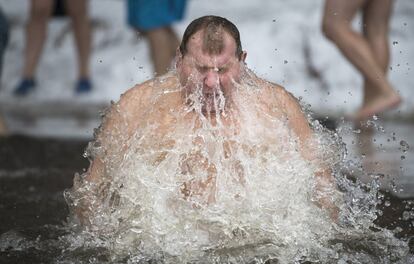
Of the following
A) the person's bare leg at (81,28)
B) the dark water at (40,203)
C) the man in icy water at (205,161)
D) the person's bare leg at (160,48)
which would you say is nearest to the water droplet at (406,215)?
the dark water at (40,203)

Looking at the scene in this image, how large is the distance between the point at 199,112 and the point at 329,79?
620 centimetres

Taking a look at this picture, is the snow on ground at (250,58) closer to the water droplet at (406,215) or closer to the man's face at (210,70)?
the water droplet at (406,215)

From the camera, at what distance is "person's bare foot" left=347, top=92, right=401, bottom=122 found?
7.05m

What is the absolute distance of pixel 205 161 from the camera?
4.12 meters

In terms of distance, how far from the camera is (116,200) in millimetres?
4117

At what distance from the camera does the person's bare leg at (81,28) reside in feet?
28.4

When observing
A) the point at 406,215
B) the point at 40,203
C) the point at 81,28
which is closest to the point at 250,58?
the point at 81,28

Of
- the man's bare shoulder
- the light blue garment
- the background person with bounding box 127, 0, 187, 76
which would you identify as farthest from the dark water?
the light blue garment

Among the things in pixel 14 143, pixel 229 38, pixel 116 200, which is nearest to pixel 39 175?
pixel 14 143

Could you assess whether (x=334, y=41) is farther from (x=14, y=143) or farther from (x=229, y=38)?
(x=229, y=38)

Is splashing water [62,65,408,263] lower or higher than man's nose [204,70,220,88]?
lower

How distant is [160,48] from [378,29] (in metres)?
1.62

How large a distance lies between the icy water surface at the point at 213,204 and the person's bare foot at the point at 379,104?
2.68 m

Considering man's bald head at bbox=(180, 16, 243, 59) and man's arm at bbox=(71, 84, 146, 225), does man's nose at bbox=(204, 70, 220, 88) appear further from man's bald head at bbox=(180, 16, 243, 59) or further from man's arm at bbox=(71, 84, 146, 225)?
man's arm at bbox=(71, 84, 146, 225)
